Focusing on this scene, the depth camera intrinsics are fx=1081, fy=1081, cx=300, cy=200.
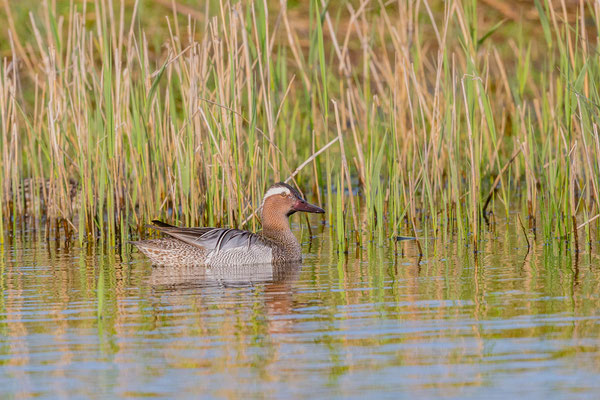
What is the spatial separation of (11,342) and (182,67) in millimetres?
4382

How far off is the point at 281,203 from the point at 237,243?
84 cm

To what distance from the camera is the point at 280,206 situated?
9.35 m

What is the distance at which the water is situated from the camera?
4598mm

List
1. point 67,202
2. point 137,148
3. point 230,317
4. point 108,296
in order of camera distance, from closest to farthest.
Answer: point 230,317 < point 108,296 < point 137,148 < point 67,202

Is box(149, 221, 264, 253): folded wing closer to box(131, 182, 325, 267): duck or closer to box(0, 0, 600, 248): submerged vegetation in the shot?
box(131, 182, 325, 267): duck

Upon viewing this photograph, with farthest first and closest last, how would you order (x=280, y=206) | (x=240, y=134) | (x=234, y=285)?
(x=280, y=206)
(x=240, y=134)
(x=234, y=285)

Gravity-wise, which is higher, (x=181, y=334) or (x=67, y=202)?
(x=67, y=202)

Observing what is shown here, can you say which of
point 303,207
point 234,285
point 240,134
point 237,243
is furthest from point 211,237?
point 303,207

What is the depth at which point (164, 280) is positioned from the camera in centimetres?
782

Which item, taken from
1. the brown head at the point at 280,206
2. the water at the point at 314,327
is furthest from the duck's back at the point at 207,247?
the brown head at the point at 280,206

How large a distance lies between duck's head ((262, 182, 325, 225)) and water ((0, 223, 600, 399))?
2.58ft

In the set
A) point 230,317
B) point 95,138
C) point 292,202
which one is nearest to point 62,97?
point 95,138

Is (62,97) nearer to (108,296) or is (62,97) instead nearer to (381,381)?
(108,296)

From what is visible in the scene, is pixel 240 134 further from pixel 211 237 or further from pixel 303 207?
pixel 211 237
